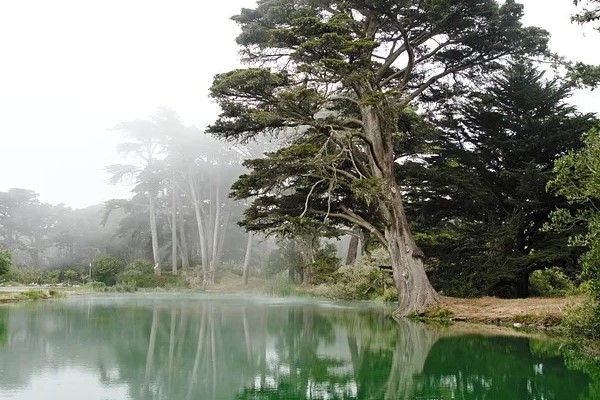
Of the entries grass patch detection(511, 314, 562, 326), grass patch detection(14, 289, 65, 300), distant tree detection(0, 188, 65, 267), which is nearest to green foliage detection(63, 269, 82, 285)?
distant tree detection(0, 188, 65, 267)

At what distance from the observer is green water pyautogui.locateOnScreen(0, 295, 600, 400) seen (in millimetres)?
5363

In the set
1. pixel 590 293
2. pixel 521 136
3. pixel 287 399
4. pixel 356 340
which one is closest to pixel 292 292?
pixel 521 136

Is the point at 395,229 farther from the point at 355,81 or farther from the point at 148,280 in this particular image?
the point at 148,280

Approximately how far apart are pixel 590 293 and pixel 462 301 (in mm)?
5728

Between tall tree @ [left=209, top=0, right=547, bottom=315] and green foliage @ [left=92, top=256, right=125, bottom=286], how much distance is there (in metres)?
19.8

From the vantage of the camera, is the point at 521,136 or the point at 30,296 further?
the point at 30,296

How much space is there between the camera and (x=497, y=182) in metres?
15.7

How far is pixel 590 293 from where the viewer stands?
8242mm

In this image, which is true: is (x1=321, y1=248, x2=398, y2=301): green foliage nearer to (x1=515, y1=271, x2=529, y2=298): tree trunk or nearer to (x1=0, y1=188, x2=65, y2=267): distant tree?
(x1=515, y1=271, x2=529, y2=298): tree trunk

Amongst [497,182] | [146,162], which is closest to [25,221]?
[146,162]

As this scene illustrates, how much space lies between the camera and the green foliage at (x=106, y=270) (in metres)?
31.6

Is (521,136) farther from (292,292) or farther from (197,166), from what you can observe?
(197,166)

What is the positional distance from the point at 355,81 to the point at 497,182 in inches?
220

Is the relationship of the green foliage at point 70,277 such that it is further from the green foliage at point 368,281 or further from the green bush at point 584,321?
the green bush at point 584,321
